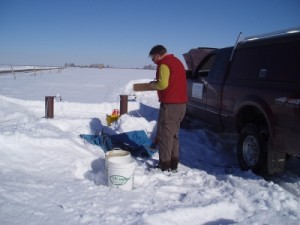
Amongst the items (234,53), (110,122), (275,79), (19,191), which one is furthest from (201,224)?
(110,122)

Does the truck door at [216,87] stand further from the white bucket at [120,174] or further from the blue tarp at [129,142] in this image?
the white bucket at [120,174]

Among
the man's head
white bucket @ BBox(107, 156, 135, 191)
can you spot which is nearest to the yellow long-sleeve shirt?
the man's head

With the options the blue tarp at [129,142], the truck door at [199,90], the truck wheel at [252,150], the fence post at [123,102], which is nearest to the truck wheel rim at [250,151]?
the truck wheel at [252,150]

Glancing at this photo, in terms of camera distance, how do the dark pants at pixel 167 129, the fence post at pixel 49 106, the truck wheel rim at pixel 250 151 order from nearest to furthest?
the dark pants at pixel 167 129, the truck wheel rim at pixel 250 151, the fence post at pixel 49 106

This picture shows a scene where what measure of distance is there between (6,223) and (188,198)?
198 cm

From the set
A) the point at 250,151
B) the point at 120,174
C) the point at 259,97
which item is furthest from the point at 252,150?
the point at 120,174

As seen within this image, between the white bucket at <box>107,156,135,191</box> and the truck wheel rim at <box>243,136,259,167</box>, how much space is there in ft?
6.64

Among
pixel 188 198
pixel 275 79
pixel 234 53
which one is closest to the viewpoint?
pixel 188 198

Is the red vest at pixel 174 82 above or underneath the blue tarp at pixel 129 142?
above

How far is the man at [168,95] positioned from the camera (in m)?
4.74

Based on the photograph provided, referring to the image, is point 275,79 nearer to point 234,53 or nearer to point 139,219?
point 234,53

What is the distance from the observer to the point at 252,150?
5082mm

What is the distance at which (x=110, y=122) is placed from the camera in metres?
7.98

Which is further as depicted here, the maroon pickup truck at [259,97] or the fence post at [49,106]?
the fence post at [49,106]
